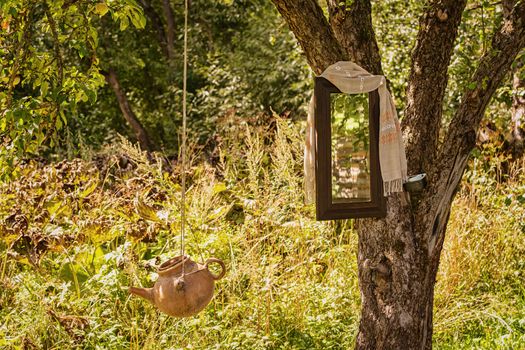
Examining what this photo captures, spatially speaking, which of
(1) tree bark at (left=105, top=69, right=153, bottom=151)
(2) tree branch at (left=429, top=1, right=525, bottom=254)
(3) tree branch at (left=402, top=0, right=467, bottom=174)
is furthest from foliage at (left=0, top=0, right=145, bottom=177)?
(1) tree bark at (left=105, top=69, right=153, bottom=151)

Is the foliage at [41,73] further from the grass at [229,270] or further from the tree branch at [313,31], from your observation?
the grass at [229,270]

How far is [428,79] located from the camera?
3811 millimetres

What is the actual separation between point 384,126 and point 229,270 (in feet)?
5.99

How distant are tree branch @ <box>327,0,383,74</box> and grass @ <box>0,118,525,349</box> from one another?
3.65 ft

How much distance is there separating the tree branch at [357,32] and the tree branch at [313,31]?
→ 0.17 feet

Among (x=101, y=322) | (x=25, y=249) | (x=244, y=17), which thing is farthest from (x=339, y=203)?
(x=244, y=17)

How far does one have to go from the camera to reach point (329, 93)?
3.58m

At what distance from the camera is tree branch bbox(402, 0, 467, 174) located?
378 centimetres

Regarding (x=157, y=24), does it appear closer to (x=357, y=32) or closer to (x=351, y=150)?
(x=357, y=32)

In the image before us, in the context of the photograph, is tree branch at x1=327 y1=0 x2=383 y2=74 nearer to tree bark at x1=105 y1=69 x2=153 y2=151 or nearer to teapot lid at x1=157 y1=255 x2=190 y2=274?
teapot lid at x1=157 y1=255 x2=190 y2=274

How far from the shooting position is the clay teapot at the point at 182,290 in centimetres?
315

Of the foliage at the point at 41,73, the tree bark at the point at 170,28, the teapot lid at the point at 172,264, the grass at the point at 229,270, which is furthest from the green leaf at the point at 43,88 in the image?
the tree bark at the point at 170,28

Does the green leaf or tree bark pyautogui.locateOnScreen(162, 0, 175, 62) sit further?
tree bark pyautogui.locateOnScreen(162, 0, 175, 62)

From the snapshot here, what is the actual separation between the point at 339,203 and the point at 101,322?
1838 millimetres
